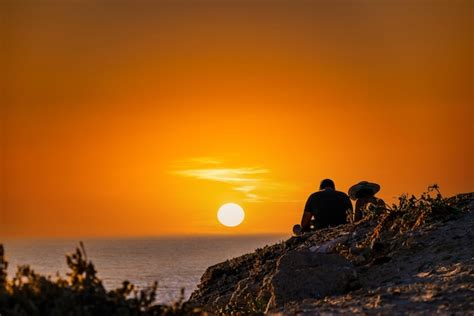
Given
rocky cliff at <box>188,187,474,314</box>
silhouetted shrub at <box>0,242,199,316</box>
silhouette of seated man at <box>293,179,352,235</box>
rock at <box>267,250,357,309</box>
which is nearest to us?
silhouetted shrub at <box>0,242,199,316</box>

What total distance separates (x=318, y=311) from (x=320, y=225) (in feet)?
30.5

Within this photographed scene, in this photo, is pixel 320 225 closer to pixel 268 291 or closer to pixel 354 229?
pixel 354 229

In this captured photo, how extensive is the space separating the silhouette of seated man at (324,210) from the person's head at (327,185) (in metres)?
0.26

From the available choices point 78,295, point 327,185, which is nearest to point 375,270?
point 78,295

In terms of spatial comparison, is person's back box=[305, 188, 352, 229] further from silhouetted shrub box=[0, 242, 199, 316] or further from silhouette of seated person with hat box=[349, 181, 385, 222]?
silhouetted shrub box=[0, 242, 199, 316]

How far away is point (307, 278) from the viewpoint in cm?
1155

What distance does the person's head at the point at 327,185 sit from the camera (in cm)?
2012

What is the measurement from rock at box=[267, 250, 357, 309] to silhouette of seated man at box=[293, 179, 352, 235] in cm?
761

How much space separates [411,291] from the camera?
10648mm

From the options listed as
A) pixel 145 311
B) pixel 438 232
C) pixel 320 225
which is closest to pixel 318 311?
pixel 145 311

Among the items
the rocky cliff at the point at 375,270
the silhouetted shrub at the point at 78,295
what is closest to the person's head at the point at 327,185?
the rocky cliff at the point at 375,270

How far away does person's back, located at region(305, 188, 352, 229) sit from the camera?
19.5 meters

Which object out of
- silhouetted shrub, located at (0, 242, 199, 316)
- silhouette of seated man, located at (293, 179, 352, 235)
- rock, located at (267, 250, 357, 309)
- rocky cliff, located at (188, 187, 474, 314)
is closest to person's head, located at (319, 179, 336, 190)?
silhouette of seated man, located at (293, 179, 352, 235)

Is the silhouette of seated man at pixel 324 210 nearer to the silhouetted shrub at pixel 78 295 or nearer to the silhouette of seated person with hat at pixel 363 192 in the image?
the silhouette of seated person with hat at pixel 363 192
